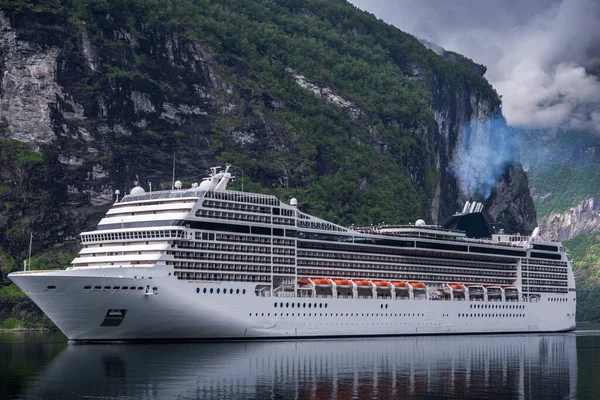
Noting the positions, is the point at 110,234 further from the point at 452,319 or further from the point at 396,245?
the point at 452,319

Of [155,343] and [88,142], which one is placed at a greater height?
[88,142]

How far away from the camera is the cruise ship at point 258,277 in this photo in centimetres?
8762

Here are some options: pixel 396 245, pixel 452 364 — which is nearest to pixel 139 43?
pixel 396 245

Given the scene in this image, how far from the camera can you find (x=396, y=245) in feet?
385

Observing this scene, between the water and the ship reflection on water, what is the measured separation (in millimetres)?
65

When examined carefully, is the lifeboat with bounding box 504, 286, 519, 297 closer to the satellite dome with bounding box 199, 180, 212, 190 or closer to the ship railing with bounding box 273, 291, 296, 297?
the ship railing with bounding box 273, 291, 296, 297

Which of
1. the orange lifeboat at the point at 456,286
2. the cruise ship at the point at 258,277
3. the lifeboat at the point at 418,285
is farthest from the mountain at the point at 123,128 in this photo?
the lifeboat at the point at 418,285

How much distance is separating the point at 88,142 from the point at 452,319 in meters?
70.2

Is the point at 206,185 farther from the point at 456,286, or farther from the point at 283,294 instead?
the point at 456,286

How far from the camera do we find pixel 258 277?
9819 centimetres

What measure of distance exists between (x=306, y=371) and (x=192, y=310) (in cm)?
2575

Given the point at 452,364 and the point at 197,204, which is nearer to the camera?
the point at 452,364

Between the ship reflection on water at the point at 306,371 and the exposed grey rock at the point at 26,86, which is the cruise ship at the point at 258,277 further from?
the exposed grey rock at the point at 26,86

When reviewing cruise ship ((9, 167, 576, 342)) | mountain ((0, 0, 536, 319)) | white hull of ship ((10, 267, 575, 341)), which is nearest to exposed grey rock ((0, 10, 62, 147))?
mountain ((0, 0, 536, 319))
